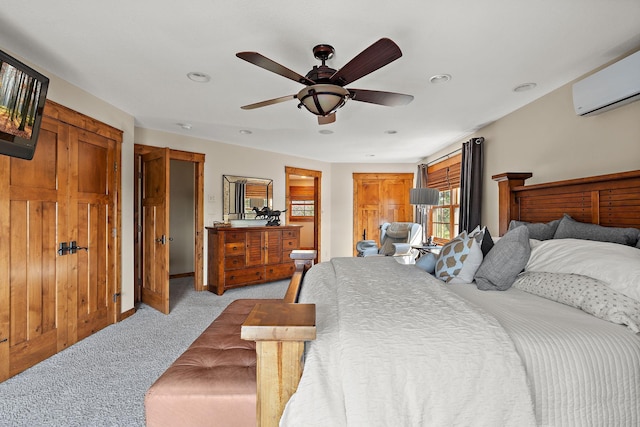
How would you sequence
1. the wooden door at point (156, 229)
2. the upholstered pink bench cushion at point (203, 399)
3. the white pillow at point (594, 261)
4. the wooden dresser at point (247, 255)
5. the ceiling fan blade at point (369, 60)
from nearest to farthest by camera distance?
the upholstered pink bench cushion at point (203, 399) → the white pillow at point (594, 261) → the ceiling fan blade at point (369, 60) → the wooden door at point (156, 229) → the wooden dresser at point (247, 255)

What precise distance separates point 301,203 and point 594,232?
277 inches

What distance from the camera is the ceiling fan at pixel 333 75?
1.60m

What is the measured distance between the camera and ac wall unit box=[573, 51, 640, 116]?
1910 millimetres

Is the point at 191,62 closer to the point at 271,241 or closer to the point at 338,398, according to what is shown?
the point at 338,398

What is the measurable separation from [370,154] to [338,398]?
509 cm

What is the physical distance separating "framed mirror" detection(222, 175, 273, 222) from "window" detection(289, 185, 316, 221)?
9.78 feet

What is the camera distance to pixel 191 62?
7.50 ft

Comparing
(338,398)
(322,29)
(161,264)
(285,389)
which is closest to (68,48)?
(322,29)

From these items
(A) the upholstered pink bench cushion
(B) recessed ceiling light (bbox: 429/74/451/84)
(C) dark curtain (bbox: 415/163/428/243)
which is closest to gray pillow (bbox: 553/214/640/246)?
(B) recessed ceiling light (bbox: 429/74/451/84)

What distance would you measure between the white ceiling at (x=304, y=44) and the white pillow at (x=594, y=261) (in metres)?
1.32

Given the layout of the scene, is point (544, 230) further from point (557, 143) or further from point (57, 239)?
point (57, 239)

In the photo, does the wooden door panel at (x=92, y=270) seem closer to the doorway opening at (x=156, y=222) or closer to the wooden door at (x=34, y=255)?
the wooden door at (x=34, y=255)

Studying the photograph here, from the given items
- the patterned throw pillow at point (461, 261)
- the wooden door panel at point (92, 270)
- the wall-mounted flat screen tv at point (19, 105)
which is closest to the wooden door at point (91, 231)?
the wooden door panel at point (92, 270)

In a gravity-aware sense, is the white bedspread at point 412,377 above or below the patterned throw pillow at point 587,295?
below
